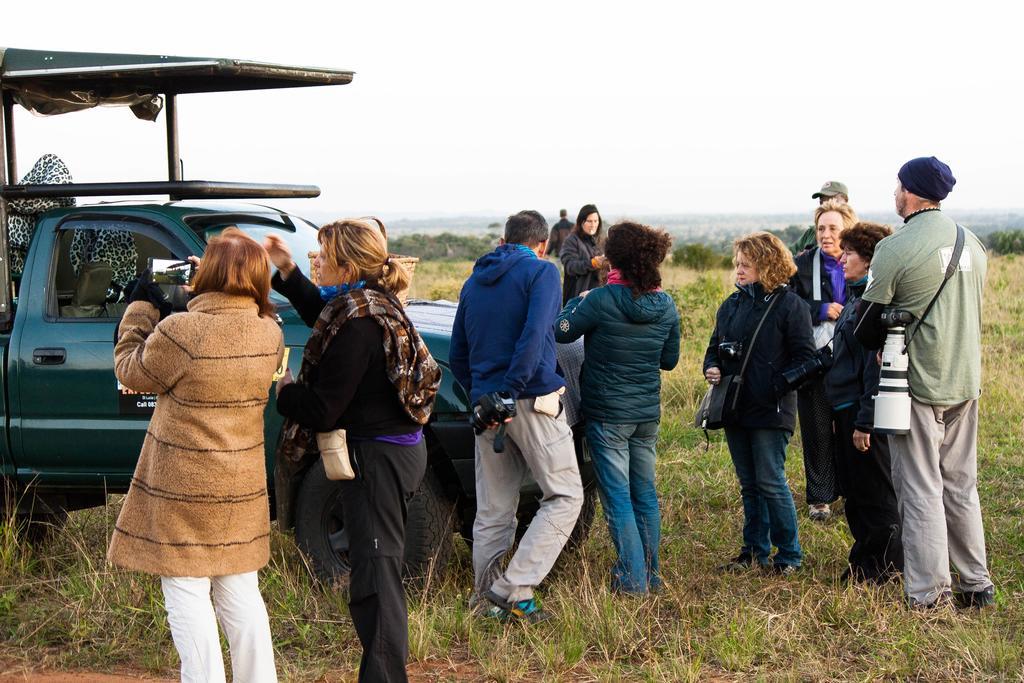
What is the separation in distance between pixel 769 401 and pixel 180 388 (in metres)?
3.23

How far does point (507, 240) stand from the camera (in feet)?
18.1

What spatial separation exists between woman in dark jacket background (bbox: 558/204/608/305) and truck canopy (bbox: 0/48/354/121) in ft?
16.5

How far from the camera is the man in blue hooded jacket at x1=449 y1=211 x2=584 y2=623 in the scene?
5254 millimetres

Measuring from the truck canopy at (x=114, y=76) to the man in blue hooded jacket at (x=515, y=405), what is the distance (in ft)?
5.71

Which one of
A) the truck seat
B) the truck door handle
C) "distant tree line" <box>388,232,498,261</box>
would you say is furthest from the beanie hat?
"distant tree line" <box>388,232,498,261</box>

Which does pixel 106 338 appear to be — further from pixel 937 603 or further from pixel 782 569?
pixel 937 603

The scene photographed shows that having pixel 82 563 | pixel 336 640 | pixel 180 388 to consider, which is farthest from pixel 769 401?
pixel 82 563

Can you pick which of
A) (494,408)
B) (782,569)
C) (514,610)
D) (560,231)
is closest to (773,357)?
(782,569)

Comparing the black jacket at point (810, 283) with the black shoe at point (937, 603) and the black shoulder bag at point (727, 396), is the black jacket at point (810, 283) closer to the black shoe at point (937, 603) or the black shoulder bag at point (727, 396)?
the black shoulder bag at point (727, 396)

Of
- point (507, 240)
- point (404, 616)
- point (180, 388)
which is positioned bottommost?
point (404, 616)

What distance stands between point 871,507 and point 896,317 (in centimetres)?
111

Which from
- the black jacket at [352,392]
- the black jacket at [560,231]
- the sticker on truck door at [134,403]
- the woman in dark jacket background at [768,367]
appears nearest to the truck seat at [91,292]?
the sticker on truck door at [134,403]

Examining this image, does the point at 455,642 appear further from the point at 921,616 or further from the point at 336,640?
the point at 921,616

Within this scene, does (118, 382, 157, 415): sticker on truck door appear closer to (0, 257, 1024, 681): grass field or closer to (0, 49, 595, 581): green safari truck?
(0, 49, 595, 581): green safari truck
